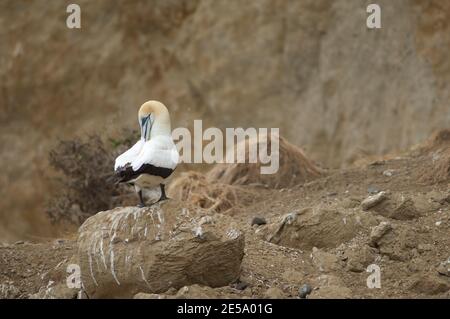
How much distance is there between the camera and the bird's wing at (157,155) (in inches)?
265

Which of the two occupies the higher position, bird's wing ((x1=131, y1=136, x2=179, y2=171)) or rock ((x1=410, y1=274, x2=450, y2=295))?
bird's wing ((x1=131, y1=136, x2=179, y2=171))

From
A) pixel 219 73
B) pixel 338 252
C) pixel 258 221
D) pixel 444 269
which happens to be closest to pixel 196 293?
pixel 338 252

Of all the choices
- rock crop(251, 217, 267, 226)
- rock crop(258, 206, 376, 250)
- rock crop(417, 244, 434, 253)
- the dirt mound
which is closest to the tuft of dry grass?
the dirt mound

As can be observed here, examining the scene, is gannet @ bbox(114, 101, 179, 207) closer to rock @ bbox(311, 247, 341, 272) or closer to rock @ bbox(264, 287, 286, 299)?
rock @ bbox(264, 287, 286, 299)

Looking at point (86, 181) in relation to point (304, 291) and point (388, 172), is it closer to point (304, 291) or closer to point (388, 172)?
point (388, 172)

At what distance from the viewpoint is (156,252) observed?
6664 mm

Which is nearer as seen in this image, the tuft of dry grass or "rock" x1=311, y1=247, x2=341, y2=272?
"rock" x1=311, y1=247, x2=341, y2=272

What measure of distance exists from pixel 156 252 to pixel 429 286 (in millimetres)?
1886

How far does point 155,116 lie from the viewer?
22.6 ft

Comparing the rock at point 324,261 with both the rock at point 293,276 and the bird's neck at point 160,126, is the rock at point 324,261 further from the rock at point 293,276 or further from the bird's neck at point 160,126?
the bird's neck at point 160,126

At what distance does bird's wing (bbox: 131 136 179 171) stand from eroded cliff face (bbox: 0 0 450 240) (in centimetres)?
742

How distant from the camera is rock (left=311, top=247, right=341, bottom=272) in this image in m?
7.33

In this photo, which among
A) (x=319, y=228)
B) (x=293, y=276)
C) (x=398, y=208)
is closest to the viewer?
(x=293, y=276)

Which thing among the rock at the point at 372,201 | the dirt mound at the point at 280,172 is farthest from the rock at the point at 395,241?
the dirt mound at the point at 280,172
